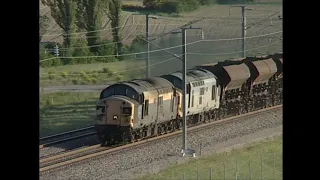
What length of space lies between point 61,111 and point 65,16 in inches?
45.8

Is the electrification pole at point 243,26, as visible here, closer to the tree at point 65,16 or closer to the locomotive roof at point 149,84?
the locomotive roof at point 149,84

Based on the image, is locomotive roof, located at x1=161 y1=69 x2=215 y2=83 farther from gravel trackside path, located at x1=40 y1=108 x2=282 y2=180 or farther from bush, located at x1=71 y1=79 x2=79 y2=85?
bush, located at x1=71 y1=79 x2=79 y2=85

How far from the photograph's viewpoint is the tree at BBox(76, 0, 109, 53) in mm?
7094

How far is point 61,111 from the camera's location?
7.18 m

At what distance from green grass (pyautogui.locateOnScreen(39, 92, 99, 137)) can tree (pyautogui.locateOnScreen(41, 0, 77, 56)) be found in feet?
2.09

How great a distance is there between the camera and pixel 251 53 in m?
7.39

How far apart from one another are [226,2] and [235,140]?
167cm

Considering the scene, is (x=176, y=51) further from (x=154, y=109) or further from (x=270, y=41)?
(x=154, y=109)

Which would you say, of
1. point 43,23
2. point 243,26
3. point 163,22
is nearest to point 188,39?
point 163,22

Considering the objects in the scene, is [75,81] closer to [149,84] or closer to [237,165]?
[149,84]

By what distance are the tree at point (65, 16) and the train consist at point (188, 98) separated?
110 cm

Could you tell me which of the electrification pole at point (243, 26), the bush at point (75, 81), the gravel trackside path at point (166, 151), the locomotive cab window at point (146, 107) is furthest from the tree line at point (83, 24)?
the locomotive cab window at point (146, 107)

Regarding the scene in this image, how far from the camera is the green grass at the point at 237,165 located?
5996 mm
